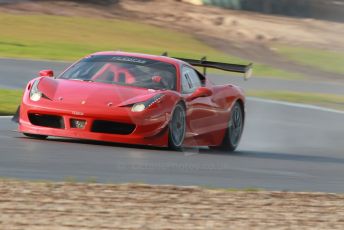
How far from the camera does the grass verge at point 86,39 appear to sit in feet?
105

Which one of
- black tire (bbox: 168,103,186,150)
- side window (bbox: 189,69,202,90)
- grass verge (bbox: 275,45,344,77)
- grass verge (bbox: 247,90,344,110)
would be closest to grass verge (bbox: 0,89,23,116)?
side window (bbox: 189,69,202,90)

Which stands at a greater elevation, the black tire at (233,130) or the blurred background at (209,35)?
the blurred background at (209,35)

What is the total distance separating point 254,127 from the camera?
1719cm

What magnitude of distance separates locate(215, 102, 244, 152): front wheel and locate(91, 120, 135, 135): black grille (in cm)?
232

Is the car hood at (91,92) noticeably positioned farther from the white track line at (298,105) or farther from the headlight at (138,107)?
the white track line at (298,105)

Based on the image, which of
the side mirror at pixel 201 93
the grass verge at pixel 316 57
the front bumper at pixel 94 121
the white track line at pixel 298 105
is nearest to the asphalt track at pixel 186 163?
the front bumper at pixel 94 121

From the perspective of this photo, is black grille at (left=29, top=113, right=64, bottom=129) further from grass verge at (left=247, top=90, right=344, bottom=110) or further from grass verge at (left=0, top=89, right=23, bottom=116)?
grass verge at (left=247, top=90, right=344, bottom=110)

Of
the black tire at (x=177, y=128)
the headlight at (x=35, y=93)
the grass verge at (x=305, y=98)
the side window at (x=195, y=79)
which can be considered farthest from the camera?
the grass verge at (x=305, y=98)

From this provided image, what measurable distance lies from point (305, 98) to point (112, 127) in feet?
45.8

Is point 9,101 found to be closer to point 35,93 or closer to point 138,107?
point 35,93

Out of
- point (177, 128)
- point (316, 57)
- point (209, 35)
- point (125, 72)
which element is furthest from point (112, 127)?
point (209, 35)

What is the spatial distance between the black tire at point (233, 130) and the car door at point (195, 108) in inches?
22.8

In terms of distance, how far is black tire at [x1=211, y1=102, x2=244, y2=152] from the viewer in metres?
13.4

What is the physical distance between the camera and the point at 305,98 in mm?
24766
